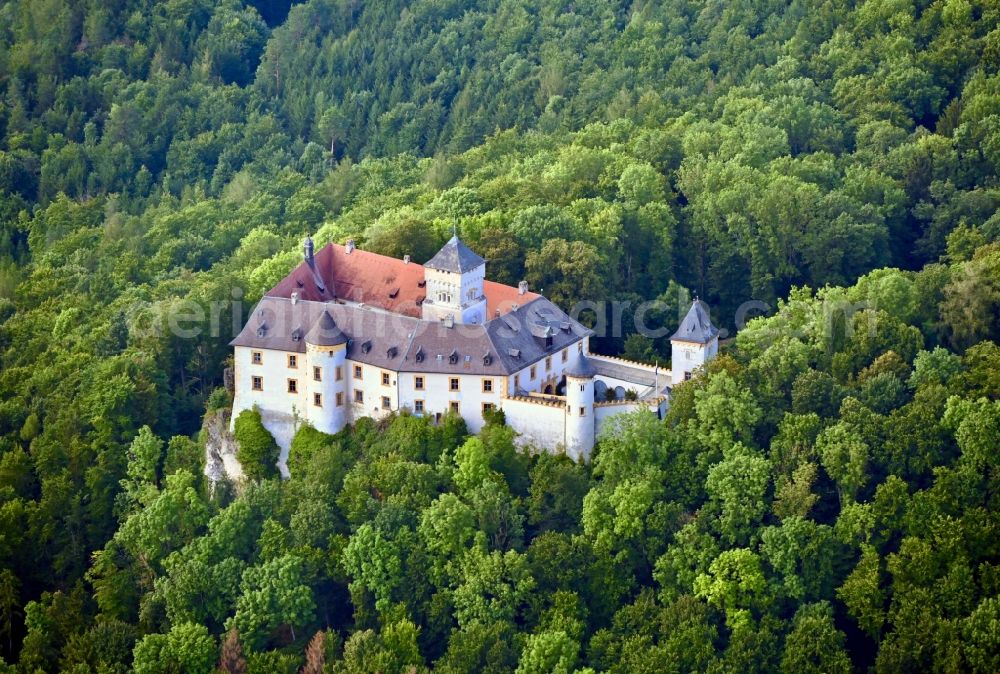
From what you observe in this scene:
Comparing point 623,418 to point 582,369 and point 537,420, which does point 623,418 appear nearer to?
point 582,369

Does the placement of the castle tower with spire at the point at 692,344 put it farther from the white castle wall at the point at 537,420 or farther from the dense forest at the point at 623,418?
the white castle wall at the point at 537,420

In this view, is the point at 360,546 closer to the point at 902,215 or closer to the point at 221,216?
the point at 902,215

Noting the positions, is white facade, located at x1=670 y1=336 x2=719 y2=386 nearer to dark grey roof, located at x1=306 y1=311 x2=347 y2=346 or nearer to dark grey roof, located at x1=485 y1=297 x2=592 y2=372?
dark grey roof, located at x1=485 y1=297 x2=592 y2=372

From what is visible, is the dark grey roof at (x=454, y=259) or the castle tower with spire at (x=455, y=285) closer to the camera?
the dark grey roof at (x=454, y=259)

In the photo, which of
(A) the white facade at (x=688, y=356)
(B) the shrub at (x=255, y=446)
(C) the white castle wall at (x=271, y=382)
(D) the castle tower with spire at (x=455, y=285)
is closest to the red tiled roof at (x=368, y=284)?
(D) the castle tower with spire at (x=455, y=285)

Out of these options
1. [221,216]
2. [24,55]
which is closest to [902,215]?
[221,216]

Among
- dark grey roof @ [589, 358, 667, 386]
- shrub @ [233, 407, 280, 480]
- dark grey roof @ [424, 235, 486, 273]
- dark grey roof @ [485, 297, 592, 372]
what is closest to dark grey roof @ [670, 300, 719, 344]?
dark grey roof @ [589, 358, 667, 386]

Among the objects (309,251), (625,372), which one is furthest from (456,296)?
(309,251)
